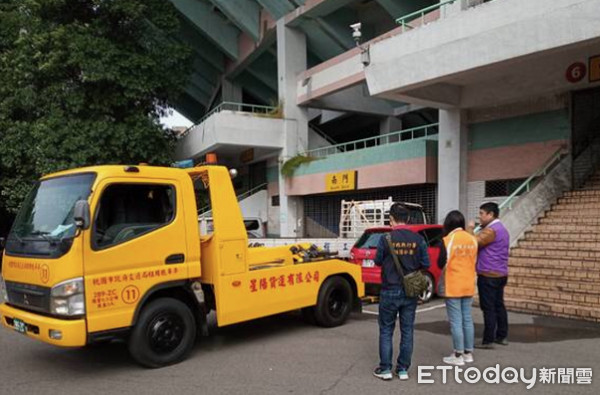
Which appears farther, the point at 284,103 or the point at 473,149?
the point at 284,103

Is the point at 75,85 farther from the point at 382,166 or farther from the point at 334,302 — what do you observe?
the point at 334,302

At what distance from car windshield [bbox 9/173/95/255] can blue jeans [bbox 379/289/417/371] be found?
3152 millimetres

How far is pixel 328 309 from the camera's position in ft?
23.9

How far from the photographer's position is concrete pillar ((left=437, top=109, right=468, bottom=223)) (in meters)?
13.6

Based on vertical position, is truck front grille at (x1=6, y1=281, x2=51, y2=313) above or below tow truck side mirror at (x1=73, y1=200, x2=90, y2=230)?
below

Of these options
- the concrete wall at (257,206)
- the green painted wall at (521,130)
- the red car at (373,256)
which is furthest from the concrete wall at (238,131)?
the red car at (373,256)

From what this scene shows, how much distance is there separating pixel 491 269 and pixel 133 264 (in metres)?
4.05

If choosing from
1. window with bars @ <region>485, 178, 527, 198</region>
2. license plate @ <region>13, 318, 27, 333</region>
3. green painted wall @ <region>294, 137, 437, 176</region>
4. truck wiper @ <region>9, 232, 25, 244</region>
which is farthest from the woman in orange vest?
green painted wall @ <region>294, 137, 437, 176</region>

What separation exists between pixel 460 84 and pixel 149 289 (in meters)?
10.4

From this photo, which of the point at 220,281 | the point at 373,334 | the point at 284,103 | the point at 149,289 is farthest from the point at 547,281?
the point at 284,103

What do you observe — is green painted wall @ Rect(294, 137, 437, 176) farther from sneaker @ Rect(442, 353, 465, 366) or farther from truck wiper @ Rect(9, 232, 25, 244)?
truck wiper @ Rect(9, 232, 25, 244)

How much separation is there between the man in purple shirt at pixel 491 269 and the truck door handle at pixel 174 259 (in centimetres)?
348

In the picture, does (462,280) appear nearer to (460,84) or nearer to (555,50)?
(555,50)

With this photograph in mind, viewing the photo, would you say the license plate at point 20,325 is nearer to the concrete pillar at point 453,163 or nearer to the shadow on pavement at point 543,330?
the shadow on pavement at point 543,330
